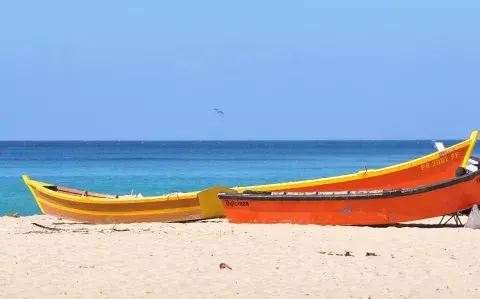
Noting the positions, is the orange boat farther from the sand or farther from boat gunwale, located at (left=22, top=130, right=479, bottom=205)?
boat gunwale, located at (left=22, top=130, right=479, bottom=205)

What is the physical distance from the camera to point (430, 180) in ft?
64.7

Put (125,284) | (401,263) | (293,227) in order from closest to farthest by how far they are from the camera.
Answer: (125,284), (401,263), (293,227)

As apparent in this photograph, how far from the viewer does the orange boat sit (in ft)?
58.2

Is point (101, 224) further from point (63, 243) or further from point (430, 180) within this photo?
point (430, 180)

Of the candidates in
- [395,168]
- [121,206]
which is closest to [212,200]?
→ [121,206]

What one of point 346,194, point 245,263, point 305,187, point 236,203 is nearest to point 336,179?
point 305,187

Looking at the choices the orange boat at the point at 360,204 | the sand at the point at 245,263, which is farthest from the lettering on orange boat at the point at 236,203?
the sand at the point at 245,263

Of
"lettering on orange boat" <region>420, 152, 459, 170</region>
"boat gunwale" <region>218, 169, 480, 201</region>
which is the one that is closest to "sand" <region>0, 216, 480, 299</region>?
"boat gunwale" <region>218, 169, 480, 201</region>

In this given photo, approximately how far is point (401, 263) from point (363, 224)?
4957 millimetres

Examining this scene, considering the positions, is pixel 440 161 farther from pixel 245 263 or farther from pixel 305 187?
pixel 245 263

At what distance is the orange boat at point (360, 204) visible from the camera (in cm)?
1773

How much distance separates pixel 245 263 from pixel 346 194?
5.48 m

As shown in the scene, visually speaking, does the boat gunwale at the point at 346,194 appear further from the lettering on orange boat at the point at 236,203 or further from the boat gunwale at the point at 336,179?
the boat gunwale at the point at 336,179

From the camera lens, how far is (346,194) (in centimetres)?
1817
